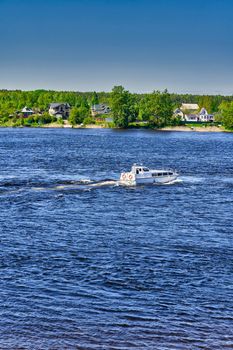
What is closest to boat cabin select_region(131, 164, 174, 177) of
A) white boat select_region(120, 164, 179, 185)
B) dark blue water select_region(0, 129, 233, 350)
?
white boat select_region(120, 164, 179, 185)

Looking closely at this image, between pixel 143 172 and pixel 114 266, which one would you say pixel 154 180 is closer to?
pixel 143 172

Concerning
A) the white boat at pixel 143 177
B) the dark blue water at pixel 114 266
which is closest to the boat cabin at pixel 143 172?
the white boat at pixel 143 177

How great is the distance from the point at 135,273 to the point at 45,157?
86427 mm

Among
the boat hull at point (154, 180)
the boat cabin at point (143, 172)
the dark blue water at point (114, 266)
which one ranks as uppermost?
the boat cabin at point (143, 172)

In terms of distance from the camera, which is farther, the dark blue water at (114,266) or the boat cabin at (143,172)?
the boat cabin at (143,172)

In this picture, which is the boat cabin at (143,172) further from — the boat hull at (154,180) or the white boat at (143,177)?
the boat hull at (154,180)

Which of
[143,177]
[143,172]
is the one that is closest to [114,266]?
[143,177]

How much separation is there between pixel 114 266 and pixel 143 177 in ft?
136

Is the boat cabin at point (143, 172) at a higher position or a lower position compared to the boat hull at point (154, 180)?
higher

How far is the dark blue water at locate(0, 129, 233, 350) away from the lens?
1152 inches

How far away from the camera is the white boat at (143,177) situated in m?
79.4

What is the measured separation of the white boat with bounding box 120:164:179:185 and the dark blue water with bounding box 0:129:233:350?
196cm

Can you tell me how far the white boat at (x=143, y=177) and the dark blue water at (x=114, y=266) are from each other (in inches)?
77.0

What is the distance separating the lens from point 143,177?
3177 inches
